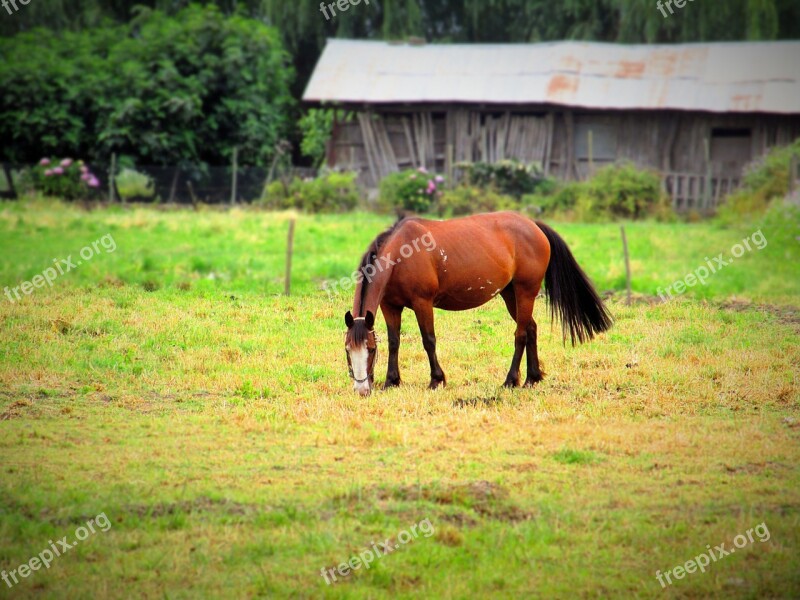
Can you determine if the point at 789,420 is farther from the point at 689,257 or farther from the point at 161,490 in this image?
the point at 689,257

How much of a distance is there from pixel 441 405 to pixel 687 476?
2.73 m

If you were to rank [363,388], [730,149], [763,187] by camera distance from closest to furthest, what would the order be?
[363,388], [763,187], [730,149]

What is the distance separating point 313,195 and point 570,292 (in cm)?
1891

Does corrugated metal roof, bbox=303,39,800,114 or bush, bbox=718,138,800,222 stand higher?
corrugated metal roof, bbox=303,39,800,114

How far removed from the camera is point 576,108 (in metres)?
32.5

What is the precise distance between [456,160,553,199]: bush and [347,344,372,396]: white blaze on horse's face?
831 inches

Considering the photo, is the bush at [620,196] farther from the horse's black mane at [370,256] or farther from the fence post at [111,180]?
the horse's black mane at [370,256]

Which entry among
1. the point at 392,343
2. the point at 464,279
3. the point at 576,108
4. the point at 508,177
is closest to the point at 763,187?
the point at 576,108

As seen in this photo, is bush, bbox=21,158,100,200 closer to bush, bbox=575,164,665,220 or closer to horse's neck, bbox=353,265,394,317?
bush, bbox=575,164,665,220

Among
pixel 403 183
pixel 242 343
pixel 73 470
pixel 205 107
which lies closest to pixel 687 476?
pixel 73 470

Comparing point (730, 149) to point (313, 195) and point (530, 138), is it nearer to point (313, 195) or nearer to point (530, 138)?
point (530, 138)

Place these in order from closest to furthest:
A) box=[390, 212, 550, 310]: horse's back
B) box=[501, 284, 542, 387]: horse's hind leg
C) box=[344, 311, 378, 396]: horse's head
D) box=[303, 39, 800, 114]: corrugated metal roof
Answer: box=[344, 311, 378, 396]: horse's head, box=[390, 212, 550, 310]: horse's back, box=[501, 284, 542, 387]: horse's hind leg, box=[303, 39, 800, 114]: corrugated metal roof

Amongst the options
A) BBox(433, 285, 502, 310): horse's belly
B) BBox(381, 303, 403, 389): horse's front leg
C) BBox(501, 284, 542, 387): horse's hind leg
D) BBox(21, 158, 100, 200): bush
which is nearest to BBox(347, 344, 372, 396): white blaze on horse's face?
BBox(381, 303, 403, 389): horse's front leg

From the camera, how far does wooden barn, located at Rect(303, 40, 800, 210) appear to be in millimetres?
31859
